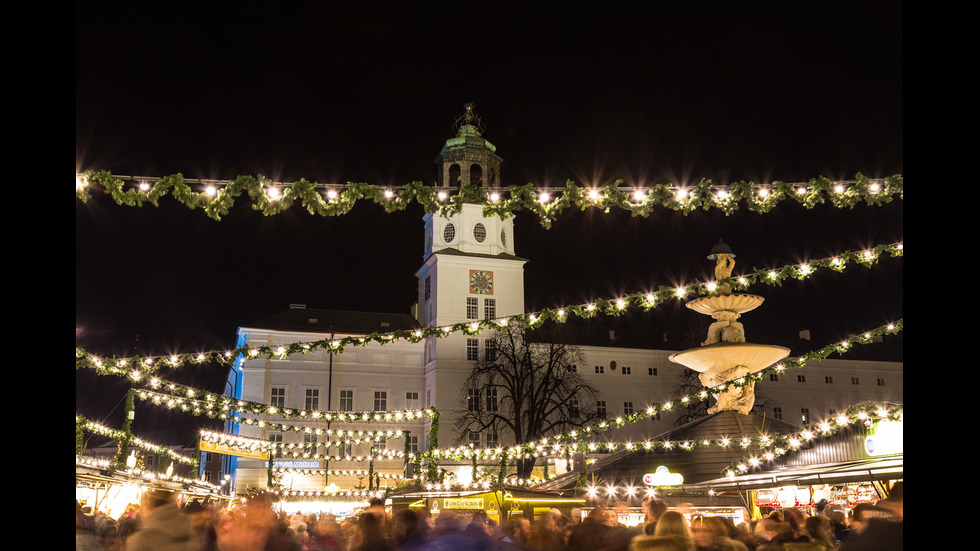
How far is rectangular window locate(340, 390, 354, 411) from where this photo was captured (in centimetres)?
5447

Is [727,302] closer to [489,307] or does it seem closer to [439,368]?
[439,368]

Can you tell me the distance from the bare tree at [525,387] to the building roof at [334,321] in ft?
25.7

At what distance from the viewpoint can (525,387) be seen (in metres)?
50.8

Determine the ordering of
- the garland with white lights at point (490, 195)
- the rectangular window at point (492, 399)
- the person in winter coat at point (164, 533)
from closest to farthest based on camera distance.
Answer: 1. the person in winter coat at point (164, 533)
2. the garland with white lights at point (490, 195)
3. the rectangular window at point (492, 399)

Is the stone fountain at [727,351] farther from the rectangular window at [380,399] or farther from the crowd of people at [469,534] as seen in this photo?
the rectangular window at [380,399]

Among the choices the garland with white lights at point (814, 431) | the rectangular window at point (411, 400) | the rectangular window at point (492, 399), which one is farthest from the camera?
the rectangular window at point (411, 400)

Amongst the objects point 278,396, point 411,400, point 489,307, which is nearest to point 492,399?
point 411,400

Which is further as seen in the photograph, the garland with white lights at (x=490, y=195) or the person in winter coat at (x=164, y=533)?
the garland with white lights at (x=490, y=195)

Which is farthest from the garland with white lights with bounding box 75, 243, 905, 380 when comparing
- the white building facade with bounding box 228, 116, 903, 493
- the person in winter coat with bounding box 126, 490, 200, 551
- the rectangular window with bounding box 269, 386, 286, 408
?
the rectangular window with bounding box 269, 386, 286, 408

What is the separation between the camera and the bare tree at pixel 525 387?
48.8 meters

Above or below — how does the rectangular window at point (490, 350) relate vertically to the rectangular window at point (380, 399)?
above

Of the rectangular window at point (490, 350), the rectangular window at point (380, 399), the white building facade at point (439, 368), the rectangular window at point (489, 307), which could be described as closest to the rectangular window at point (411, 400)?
the white building facade at point (439, 368)

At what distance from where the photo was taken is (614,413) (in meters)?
58.0
